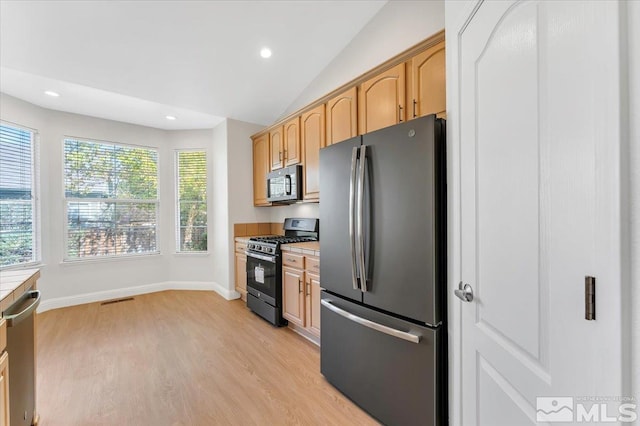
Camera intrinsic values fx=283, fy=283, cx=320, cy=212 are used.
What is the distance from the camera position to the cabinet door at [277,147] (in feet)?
12.1

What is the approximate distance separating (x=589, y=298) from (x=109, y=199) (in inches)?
205

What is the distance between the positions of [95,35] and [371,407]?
3.79 m

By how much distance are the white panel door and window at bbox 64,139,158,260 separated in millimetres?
4767

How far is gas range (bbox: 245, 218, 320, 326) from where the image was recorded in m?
3.12

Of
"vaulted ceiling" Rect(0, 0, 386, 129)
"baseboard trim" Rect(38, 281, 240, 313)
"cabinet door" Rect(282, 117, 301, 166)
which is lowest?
"baseboard trim" Rect(38, 281, 240, 313)

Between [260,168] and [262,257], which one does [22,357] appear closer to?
[262,257]

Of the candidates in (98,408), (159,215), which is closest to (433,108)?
(98,408)

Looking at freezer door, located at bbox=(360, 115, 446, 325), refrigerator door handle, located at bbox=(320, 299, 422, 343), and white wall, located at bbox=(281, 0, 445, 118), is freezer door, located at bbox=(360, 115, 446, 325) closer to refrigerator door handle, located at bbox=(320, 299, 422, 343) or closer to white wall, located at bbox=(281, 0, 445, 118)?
refrigerator door handle, located at bbox=(320, 299, 422, 343)

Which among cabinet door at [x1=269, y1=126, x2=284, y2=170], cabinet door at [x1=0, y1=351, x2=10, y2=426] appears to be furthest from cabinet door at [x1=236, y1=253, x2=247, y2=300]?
cabinet door at [x1=0, y1=351, x2=10, y2=426]

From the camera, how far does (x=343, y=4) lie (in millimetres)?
2721

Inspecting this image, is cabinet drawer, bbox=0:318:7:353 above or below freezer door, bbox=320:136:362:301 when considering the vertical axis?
below

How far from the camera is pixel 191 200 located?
4.73 meters

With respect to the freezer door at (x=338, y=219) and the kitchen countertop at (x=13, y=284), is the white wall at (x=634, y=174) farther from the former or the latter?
the kitchen countertop at (x=13, y=284)

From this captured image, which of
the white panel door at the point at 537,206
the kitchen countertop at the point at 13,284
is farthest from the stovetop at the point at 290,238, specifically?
the white panel door at the point at 537,206
